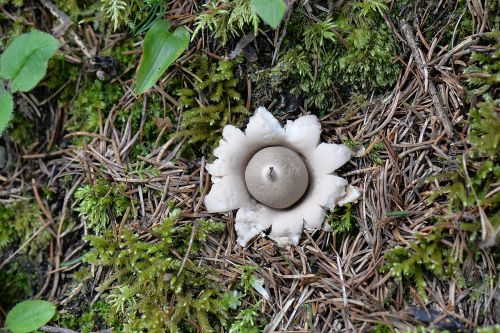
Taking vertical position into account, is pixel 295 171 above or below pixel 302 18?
below

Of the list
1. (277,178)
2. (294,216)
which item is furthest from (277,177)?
(294,216)

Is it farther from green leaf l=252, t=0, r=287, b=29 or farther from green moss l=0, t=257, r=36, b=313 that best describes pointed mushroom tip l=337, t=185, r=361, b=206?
green moss l=0, t=257, r=36, b=313

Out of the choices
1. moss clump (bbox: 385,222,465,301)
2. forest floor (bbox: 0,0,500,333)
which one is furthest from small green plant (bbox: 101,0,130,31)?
moss clump (bbox: 385,222,465,301)

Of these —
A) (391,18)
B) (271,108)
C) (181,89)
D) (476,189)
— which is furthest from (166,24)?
(476,189)

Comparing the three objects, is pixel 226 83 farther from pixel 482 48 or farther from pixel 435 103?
pixel 482 48

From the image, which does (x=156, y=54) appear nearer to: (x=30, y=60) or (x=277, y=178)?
(x=30, y=60)

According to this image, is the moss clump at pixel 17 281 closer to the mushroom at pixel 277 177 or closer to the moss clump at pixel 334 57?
the mushroom at pixel 277 177

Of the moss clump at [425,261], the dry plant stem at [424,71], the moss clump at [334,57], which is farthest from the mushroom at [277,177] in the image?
the dry plant stem at [424,71]
